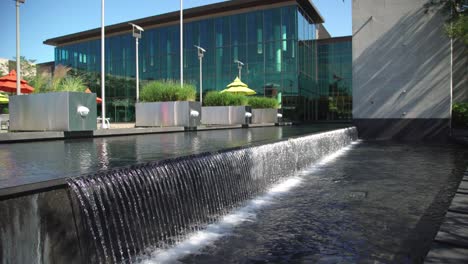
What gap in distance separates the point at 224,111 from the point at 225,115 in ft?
0.71

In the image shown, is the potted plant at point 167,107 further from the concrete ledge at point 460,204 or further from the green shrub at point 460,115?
the green shrub at point 460,115

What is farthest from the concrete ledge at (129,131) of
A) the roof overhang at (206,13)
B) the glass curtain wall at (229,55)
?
the roof overhang at (206,13)

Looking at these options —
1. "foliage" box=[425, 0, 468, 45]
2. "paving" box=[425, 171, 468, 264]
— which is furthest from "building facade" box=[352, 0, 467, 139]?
"paving" box=[425, 171, 468, 264]

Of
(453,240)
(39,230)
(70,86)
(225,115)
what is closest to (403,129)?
(225,115)

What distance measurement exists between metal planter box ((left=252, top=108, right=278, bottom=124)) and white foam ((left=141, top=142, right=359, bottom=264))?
50.6 feet

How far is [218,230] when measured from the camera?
5.07m

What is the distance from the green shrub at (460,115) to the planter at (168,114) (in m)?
15.9

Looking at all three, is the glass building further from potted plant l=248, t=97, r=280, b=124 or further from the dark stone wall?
the dark stone wall

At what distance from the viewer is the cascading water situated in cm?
348

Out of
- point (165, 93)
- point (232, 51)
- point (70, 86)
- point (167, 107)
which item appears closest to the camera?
point (70, 86)

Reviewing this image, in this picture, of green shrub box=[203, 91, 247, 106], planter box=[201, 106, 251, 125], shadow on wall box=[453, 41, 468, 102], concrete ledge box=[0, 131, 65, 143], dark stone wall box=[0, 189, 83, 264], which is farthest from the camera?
shadow on wall box=[453, 41, 468, 102]

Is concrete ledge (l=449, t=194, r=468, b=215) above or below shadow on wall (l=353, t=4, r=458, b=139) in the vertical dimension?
below

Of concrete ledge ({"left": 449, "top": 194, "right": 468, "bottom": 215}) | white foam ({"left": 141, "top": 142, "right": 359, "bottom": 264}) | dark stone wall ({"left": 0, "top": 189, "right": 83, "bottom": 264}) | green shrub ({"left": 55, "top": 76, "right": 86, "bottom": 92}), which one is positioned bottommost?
white foam ({"left": 141, "top": 142, "right": 359, "bottom": 264})

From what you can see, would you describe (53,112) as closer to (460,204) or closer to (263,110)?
(460,204)
